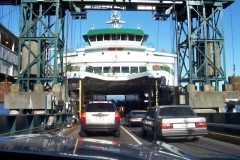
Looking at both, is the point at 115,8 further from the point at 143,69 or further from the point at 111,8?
the point at 143,69

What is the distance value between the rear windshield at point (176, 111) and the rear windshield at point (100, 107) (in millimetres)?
2695

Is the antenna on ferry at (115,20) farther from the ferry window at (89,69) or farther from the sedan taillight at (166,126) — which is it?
the sedan taillight at (166,126)

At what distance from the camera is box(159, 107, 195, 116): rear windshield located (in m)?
11.9

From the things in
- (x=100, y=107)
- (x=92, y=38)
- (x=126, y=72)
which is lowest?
(x=100, y=107)

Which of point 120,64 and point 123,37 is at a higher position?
point 123,37

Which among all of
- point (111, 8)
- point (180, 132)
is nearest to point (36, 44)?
point (111, 8)

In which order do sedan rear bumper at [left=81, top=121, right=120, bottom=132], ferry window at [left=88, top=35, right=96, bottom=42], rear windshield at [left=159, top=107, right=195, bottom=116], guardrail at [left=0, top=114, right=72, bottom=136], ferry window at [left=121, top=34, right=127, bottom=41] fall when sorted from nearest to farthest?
1. guardrail at [left=0, top=114, right=72, bottom=136]
2. rear windshield at [left=159, top=107, right=195, bottom=116]
3. sedan rear bumper at [left=81, top=121, right=120, bottom=132]
4. ferry window at [left=121, top=34, right=127, bottom=41]
5. ferry window at [left=88, top=35, right=96, bottom=42]

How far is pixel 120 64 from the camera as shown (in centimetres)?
3119

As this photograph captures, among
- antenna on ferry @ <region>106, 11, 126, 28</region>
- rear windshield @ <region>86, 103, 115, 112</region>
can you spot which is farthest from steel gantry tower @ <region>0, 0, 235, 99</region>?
antenna on ferry @ <region>106, 11, 126, 28</region>

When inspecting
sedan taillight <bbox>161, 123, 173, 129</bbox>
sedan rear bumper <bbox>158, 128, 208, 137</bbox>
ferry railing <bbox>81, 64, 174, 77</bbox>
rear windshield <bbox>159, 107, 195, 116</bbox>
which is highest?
ferry railing <bbox>81, 64, 174, 77</bbox>

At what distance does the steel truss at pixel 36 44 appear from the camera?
19438 mm

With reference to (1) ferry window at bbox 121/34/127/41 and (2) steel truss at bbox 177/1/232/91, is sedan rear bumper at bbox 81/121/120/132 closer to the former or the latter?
(2) steel truss at bbox 177/1/232/91

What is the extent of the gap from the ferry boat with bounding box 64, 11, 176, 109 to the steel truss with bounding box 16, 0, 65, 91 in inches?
276

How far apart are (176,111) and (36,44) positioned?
12.0 meters
